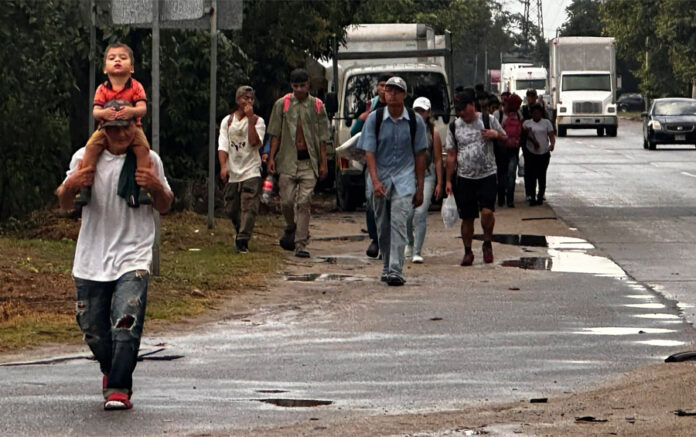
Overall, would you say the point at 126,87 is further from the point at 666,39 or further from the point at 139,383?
the point at 666,39

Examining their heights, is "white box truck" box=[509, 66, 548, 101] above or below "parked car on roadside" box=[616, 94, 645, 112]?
above

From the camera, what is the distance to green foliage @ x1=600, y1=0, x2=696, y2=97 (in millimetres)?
78000

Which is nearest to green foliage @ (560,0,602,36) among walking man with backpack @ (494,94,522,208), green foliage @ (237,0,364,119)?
green foliage @ (237,0,364,119)

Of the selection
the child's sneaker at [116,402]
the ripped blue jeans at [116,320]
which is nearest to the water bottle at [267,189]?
the ripped blue jeans at [116,320]

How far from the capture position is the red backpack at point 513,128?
23.9 meters

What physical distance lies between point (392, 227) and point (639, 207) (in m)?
11.3

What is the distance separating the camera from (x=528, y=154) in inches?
960

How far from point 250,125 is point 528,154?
8.71m

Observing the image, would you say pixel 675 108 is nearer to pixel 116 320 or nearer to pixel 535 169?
pixel 535 169

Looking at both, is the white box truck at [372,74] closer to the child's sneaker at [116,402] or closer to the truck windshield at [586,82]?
the child's sneaker at [116,402]

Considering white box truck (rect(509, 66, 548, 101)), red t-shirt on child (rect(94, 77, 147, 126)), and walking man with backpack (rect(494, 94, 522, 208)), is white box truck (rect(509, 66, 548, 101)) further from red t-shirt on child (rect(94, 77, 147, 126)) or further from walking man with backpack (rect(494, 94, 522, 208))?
red t-shirt on child (rect(94, 77, 147, 126))

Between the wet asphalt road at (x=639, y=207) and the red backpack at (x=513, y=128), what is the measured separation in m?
1.21

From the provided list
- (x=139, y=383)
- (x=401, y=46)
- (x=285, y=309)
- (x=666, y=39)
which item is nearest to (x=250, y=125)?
(x=285, y=309)

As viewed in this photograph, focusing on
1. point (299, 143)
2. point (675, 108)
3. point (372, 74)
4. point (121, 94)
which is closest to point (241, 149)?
point (299, 143)
